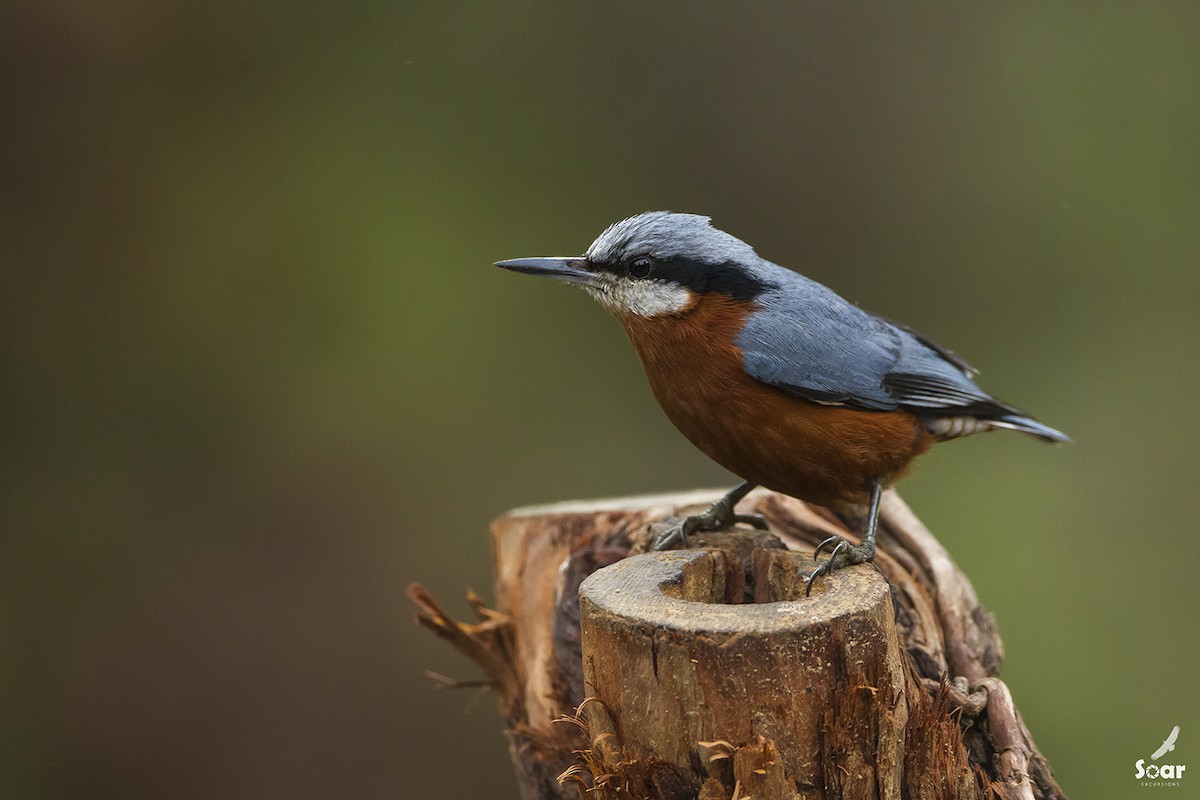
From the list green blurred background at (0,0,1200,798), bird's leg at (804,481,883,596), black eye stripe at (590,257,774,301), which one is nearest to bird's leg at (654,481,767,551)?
bird's leg at (804,481,883,596)

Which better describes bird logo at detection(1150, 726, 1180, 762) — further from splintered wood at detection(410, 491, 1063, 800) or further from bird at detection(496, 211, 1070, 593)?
bird at detection(496, 211, 1070, 593)

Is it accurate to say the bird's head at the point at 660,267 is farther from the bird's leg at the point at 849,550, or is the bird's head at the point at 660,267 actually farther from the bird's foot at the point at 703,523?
the bird's leg at the point at 849,550

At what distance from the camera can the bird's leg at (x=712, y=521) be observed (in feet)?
12.4

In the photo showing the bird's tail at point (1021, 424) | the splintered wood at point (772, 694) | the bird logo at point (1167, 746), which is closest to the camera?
the splintered wood at point (772, 694)

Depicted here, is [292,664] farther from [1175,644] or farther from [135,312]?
[1175,644]

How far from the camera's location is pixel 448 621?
399cm

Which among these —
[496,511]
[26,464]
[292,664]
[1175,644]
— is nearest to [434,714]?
[292,664]

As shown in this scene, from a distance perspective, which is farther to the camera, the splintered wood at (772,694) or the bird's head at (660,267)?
the bird's head at (660,267)

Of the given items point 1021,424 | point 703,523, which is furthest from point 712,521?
point 1021,424

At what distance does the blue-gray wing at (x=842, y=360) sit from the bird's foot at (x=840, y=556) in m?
0.51

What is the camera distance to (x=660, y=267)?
382cm

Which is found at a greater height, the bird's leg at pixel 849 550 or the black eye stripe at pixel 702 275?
the black eye stripe at pixel 702 275

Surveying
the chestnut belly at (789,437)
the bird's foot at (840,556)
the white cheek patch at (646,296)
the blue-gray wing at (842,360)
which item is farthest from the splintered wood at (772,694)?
the white cheek patch at (646,296)

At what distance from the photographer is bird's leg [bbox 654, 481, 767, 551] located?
3.77m
